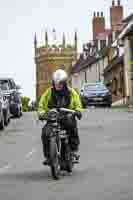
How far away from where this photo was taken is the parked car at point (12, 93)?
115 ft

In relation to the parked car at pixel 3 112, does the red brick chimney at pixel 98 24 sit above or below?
above

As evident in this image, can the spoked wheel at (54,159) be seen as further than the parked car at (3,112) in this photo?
No

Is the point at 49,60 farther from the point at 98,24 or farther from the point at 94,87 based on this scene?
the point at 94,87

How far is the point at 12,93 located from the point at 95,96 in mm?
16717

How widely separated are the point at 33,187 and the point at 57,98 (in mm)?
2040

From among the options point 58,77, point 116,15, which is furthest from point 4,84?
point 116,15

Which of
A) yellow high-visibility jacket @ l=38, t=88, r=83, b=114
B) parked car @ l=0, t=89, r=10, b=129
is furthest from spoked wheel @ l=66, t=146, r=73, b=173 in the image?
parked car @ l=0, t=89, r=10, b=129

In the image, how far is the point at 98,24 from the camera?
331ft

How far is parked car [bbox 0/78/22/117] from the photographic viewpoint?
34.9 m

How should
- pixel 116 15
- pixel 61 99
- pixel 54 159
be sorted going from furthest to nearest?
pixel 116 15, pixel 61 99, pixel 54 159

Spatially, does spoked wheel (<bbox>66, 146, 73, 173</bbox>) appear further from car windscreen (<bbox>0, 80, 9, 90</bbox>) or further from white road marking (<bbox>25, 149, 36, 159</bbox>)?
car windscreen (<bbox>0, 80, 9, 90</bbox>)

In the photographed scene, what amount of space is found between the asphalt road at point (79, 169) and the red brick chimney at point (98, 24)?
73736 millimetres

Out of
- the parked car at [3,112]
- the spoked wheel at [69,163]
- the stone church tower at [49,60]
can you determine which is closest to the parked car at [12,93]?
the parked car at [3,112]

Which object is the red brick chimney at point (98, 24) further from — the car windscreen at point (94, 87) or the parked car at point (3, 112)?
the parked car at point (3, 112)
